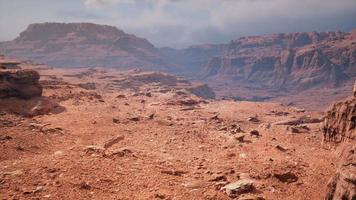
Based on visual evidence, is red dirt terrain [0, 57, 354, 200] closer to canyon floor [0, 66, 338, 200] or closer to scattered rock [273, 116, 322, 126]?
canyon floor [0, 66, 338, 200]

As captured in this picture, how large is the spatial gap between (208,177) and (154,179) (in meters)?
1.85

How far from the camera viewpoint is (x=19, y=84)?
26094 millimetres

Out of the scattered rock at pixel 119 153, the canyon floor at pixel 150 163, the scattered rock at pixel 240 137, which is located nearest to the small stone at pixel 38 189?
the canyon floor at pixel 150 163

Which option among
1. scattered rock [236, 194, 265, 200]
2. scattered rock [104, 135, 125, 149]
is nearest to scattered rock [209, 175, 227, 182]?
scattered rock [236, 194, 265, 200]

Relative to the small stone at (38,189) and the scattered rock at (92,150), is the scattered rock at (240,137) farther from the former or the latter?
the small stone at (38,189)

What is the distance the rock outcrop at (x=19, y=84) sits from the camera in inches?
989

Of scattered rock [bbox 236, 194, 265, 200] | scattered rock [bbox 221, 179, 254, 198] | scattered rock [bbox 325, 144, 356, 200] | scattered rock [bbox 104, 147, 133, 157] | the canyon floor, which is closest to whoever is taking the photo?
scattered rock [bbox 325, 144, 356, 200]

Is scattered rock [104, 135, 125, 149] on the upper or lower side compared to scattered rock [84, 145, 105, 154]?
lower

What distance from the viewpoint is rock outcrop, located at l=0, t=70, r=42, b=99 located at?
82.4ft

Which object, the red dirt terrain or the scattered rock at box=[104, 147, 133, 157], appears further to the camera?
the scattered rock at box=[104, 147, 133, 157]

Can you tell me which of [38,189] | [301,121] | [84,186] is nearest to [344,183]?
[84,186]

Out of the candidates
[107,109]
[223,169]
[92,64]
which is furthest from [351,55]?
[223,169]

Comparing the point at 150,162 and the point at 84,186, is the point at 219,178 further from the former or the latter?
the point at 84,186

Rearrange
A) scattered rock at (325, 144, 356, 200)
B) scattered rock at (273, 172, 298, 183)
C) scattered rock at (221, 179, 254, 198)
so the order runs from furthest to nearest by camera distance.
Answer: scattered rock at (273, 172, 298, 183) < scattered rock at (221, 179, 254, 198) < scattered rock at (325, 144, 356, 200)
